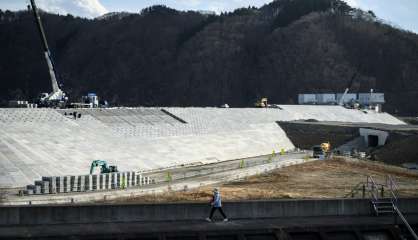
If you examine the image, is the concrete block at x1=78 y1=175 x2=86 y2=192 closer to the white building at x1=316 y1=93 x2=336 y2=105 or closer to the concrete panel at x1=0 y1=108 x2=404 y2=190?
the concrete panel at x1=0 y1=108 x2=404 y2=190

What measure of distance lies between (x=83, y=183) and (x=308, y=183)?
14432 millimetres

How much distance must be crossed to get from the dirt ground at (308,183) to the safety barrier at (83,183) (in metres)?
4.03

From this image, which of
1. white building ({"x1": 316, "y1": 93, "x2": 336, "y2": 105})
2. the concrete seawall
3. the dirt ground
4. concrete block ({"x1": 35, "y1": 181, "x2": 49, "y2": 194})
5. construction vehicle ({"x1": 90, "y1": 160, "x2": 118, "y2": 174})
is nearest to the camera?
the concrete seawall

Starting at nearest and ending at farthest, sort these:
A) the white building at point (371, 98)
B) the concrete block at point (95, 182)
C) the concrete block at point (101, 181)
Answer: the concrete block at point (95, 182)
the concrete block at point (101, 181)
the white building at point (371, 98)

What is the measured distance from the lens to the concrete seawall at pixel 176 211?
19359 mm

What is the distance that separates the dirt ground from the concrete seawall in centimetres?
856

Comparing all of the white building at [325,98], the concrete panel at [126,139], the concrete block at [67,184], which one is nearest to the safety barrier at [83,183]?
the concrete block at [67,184]

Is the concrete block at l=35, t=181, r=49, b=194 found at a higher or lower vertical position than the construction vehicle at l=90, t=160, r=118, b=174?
lower

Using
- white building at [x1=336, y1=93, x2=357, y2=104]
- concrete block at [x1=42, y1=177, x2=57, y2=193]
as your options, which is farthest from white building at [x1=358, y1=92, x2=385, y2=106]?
concrete block at [x1=42, y1=177, x2=57, y2=193]

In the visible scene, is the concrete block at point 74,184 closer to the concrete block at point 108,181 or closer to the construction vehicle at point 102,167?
the concrete block at point 108,181

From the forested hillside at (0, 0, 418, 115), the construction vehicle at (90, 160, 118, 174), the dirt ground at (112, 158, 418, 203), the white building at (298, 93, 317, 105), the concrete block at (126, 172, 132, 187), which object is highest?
the forested hillside at (0, 0, 418, 115)

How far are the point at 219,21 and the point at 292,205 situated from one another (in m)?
162

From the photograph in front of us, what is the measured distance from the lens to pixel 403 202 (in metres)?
22.3

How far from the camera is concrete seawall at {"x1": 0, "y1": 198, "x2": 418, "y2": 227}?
19.4 m
